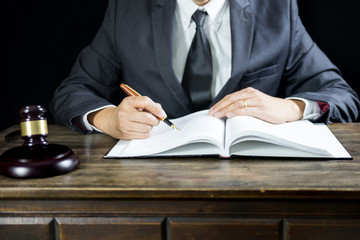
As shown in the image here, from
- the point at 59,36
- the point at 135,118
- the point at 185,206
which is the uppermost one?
the point at 59,36

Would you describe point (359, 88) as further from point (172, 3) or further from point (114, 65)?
point (114, 65)

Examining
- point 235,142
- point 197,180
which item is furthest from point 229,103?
point 197,180

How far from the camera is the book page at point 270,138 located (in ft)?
3.56

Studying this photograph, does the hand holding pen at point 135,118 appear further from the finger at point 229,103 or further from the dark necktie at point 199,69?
the dark necktie at point 199,69

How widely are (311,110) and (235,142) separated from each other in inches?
18.4

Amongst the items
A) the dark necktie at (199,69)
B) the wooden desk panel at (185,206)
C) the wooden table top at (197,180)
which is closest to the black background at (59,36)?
the dark necktie at (199,69)

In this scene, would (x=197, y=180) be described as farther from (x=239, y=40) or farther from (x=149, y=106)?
(x=239, y=40)

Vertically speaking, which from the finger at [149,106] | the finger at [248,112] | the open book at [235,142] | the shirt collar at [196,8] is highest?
the shirt collar at [196,8]

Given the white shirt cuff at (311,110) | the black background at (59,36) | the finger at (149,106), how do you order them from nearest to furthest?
the finger at (149,106)
the white shirt cuff at (311,110)
the black background at (59,36)

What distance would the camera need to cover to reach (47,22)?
86.7 inches

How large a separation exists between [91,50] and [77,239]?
1.11 meters

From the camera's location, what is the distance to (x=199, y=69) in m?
1.77

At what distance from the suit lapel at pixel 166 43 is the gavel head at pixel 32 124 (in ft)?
2.45

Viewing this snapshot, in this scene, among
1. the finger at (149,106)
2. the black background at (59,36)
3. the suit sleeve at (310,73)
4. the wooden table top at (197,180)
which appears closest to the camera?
the wooden table top at (197,180)
